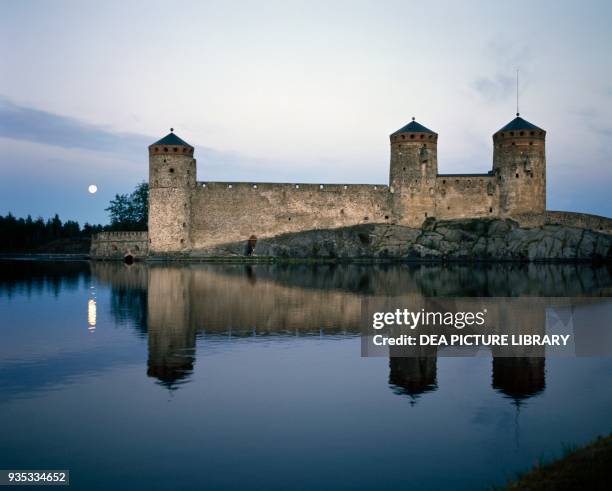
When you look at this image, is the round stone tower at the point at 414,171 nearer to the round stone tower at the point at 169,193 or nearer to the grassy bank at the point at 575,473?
the round stone tower at the point at 169,193

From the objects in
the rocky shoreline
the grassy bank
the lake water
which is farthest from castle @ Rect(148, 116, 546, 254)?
the grassy bank

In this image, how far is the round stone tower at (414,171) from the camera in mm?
41625

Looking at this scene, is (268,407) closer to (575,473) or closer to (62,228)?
(575,473)

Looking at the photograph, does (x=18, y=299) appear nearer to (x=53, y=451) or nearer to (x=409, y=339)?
(x=409, y=339)

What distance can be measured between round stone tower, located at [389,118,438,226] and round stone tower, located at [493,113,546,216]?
15.0ft

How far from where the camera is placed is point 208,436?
6.71 m

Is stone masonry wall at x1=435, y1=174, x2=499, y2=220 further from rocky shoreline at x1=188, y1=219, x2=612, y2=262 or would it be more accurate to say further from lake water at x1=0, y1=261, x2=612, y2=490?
lake water at x1=0, y1=261, x2=612, y2=490

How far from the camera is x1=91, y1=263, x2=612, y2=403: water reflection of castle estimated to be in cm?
969

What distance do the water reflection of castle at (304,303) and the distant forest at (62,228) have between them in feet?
93.3

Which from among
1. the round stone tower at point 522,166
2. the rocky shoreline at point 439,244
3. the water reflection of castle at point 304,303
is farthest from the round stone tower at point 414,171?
the water reflection of castle at point 304,303

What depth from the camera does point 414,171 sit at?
42.0 m

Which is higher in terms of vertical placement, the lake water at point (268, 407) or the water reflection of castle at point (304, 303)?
the water reflection of castle at point (304, 303)

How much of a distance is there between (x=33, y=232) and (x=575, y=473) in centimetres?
7919

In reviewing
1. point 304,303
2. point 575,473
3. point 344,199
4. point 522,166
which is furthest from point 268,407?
point 522,166
